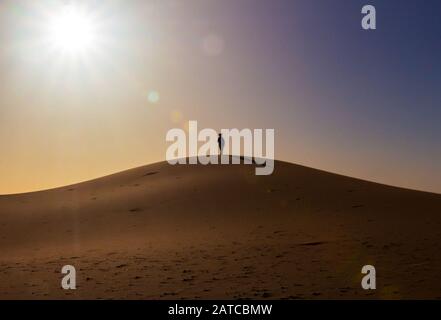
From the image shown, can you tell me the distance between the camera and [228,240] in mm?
15648

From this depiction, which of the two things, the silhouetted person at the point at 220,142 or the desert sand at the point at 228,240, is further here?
the silhouetted person at the point at 220,142

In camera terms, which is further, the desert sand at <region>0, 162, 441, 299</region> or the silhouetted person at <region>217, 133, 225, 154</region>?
the silhouetted person at <region>217, 133, 225, 154</region>

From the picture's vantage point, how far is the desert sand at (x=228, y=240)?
10.3 metres

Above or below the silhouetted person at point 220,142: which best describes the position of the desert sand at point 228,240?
below

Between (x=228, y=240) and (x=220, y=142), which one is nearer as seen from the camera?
(x=228, y=240)

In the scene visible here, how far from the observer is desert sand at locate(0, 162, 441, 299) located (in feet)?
33.8

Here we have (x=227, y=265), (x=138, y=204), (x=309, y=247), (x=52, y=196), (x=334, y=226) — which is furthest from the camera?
(x=52, y=196)

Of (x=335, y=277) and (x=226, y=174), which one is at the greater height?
(x=226, y=174)

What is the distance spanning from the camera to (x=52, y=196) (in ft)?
109

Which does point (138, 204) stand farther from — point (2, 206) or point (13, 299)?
point (13, 299)

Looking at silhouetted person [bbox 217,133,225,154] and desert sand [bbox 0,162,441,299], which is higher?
silhouetted person [bbox 217,133,225,154]

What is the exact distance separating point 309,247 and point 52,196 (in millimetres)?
25726
